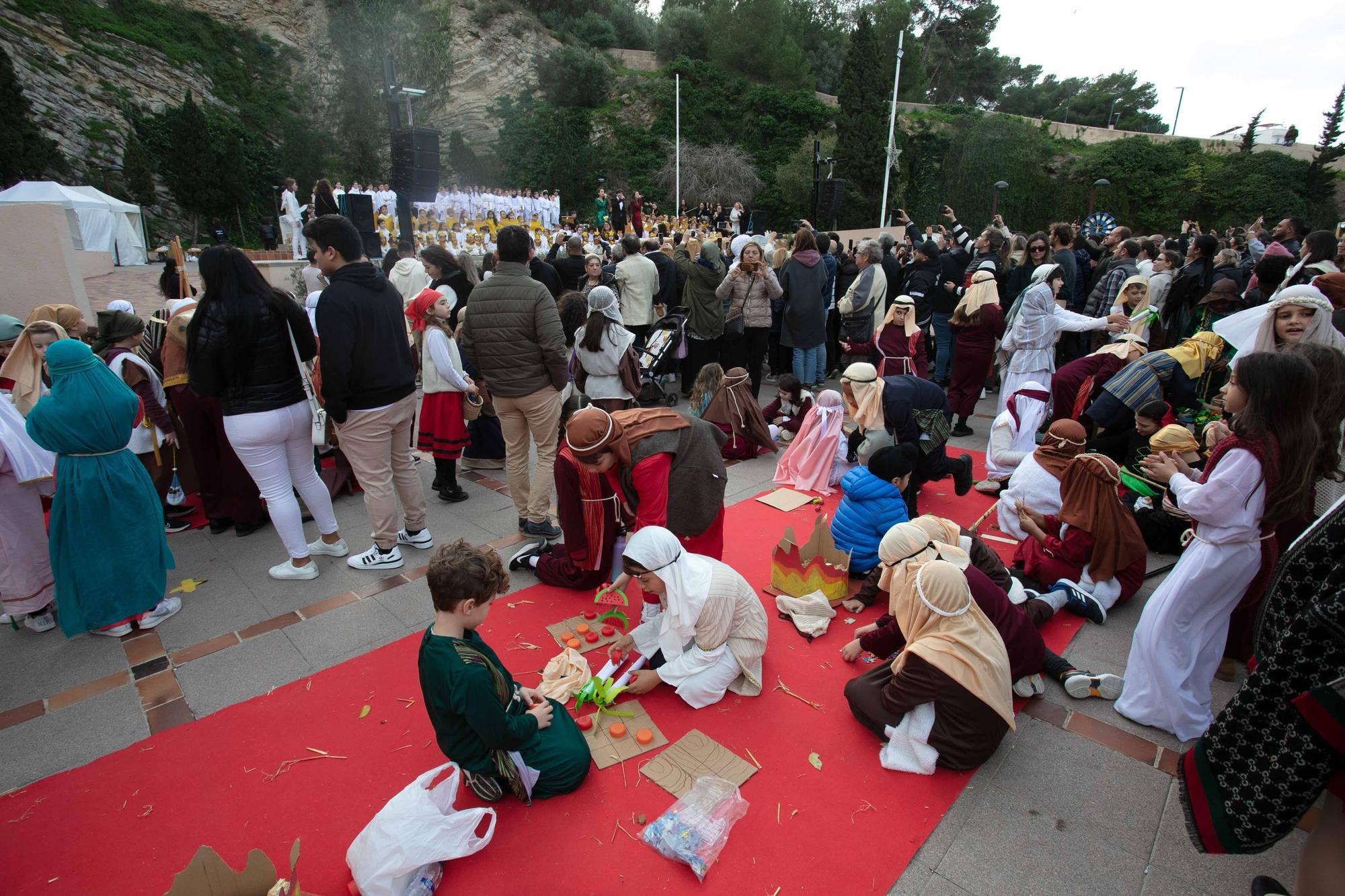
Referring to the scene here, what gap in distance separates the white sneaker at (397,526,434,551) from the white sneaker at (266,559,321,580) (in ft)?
1.85

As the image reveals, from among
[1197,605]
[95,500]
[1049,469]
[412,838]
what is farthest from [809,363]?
[412,838]

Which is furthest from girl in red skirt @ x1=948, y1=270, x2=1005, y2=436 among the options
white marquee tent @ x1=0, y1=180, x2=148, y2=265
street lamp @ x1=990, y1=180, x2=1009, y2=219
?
white marquee tent @ x1=0, y1=180, x2=148, y2=265

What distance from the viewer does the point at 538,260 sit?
285 inches

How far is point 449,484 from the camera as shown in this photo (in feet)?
18.2

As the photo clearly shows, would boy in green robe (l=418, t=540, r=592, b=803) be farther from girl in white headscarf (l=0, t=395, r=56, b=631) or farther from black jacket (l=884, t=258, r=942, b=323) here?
black jacket (l=884, t=258, r=942, b=323)

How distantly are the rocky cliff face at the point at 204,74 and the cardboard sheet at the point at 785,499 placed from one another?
1141 inches

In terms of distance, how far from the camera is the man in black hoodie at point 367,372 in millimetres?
3783

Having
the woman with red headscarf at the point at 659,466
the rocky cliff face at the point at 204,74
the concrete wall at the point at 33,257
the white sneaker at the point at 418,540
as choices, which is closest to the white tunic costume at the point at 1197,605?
the woman with red headscarf at the point at 659,466

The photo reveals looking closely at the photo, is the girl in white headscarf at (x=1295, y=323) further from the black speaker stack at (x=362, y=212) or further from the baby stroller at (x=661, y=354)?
the black speaker stack at (x=362, y=212)

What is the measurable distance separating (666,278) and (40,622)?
22.2 ft

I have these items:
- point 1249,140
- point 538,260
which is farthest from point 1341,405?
point 1249,140

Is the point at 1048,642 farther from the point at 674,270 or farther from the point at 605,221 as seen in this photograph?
the point at 605,221

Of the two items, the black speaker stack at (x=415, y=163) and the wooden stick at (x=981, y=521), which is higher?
the black speaker stack at (x=415, y=163)

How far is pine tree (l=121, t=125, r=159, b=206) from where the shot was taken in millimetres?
23047
